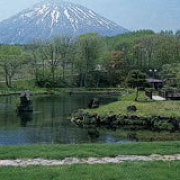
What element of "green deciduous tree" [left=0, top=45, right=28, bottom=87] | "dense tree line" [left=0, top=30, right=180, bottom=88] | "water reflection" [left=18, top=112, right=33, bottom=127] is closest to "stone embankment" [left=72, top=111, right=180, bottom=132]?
"water reflection" [left=18, top=112, right=33, bottom=127]

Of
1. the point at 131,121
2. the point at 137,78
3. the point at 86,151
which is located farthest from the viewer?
the point at 137,78

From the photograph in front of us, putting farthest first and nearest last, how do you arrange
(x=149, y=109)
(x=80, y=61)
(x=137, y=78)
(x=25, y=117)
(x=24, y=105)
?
(x=80, y=61), (x=137, y=78), (x=24, y=105), (x=25, y=117), (x=149, y=109)

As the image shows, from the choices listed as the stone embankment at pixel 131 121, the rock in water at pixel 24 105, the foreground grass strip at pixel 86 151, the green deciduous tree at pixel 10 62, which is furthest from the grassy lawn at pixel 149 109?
the green deciduous tree at pixel 10 62

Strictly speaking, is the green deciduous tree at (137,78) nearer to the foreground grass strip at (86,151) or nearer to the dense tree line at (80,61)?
the dense tree line at (80,61)

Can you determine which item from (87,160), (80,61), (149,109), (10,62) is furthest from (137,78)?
(87,160)

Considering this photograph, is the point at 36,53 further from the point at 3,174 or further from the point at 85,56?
the point at 3,174

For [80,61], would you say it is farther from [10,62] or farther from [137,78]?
[137,78]

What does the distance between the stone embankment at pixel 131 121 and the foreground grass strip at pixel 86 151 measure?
1289 cm

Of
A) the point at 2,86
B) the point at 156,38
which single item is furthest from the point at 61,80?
the point at 156,38

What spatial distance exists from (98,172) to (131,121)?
755 inches

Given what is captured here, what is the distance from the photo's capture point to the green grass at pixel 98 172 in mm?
9406

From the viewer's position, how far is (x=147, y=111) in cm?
3006

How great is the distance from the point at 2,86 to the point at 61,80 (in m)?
14.9

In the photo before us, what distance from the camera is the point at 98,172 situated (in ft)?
32.2
